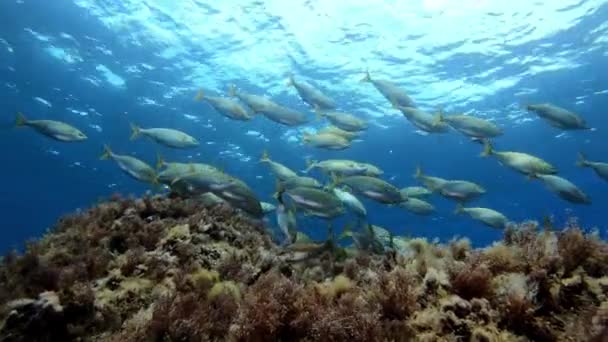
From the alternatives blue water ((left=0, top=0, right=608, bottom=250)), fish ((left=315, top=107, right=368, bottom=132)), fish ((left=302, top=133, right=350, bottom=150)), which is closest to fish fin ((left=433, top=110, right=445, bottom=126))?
fish ((left=315, top=107, right=368, bottom=132))

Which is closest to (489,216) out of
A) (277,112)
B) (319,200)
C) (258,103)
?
(277,112)

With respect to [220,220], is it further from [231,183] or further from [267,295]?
[267,295]

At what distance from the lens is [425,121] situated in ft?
30.7

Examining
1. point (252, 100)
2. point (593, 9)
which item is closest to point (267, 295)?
point (252, 100)

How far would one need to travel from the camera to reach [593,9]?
56.3 ft

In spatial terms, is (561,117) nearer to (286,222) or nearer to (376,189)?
(376,189)

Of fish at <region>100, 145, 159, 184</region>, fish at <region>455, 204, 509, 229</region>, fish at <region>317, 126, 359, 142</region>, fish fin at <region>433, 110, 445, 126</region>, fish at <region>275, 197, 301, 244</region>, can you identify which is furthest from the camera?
fish at <region>455, 204, 509, 229</region>

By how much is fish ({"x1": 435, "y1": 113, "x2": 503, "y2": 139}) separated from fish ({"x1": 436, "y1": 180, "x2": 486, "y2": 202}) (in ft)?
3.47

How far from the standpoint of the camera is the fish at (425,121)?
9258 mm

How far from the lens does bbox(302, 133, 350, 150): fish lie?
9250 millimetres

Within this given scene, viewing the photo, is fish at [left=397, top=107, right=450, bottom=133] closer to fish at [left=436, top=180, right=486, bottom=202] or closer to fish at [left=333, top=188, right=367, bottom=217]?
fish at [left=436, top=180, right=486, bottom=202]

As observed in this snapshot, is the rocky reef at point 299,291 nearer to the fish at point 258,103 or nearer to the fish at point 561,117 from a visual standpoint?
the fish at point 258,103

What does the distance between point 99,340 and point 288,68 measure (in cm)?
2072

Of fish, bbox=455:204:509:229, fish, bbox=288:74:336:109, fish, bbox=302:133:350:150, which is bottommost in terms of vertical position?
fish, bbox=455:204:509:229
